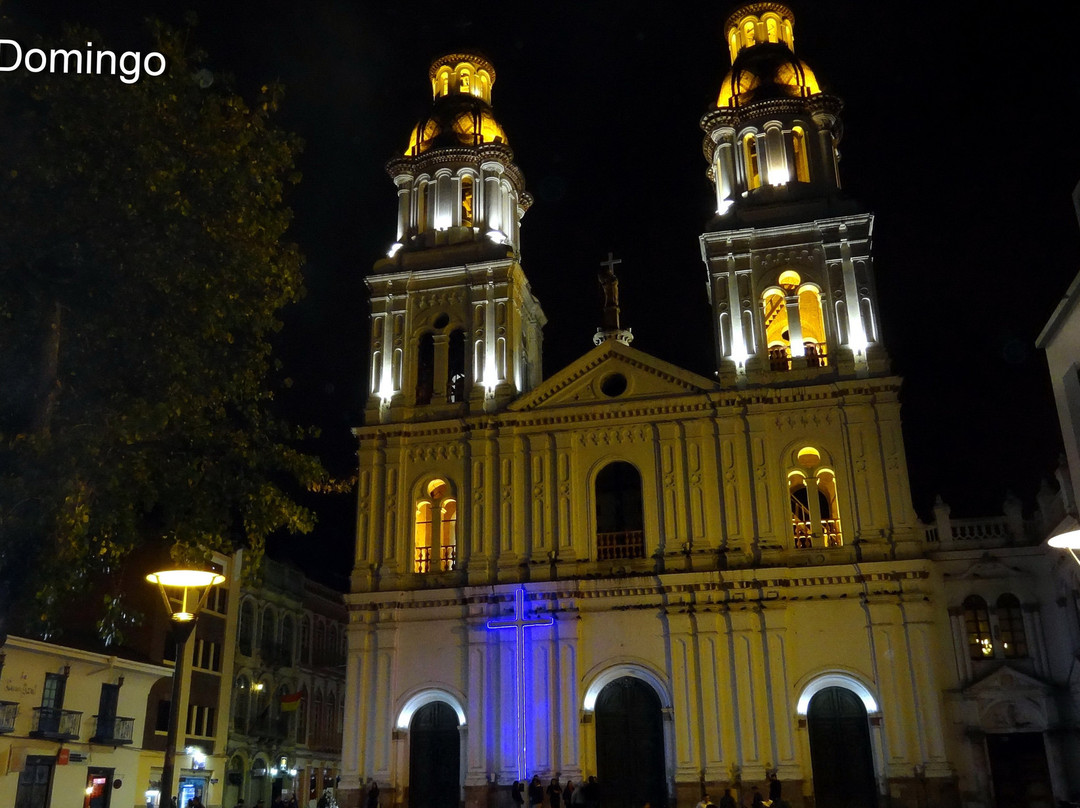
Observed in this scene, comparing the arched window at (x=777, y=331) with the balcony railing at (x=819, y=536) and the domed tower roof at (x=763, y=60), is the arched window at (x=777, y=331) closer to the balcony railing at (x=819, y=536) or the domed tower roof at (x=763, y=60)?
the balcony railing at (x=819, y=536)

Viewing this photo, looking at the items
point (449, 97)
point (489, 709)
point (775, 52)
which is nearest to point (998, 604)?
point (489, 709)

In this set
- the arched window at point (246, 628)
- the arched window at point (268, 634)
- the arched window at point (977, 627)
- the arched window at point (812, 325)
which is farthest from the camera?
the arched window at point (268, 634)

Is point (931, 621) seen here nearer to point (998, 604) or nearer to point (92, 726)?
point (998, 604)

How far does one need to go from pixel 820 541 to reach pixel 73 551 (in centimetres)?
1956

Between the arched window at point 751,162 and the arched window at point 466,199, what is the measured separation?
28.2ft

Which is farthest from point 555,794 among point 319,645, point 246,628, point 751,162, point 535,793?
point 319,645

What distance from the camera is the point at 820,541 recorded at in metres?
27.3

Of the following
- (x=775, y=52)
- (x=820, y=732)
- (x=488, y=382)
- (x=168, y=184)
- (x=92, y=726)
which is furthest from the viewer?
(x=775, y=52)

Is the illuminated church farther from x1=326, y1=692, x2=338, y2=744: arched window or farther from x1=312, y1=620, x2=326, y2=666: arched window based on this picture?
x1=326, y1=692, x2=338, y2=744: arched window

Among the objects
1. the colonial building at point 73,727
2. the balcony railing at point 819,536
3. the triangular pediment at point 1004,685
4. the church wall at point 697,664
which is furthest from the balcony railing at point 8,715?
the triangular pediment at point 1004,685

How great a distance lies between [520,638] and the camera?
90.3 feet

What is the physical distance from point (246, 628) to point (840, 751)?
2251 centimetres

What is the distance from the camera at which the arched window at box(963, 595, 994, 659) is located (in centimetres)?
2700

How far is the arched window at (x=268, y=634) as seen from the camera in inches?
1572
